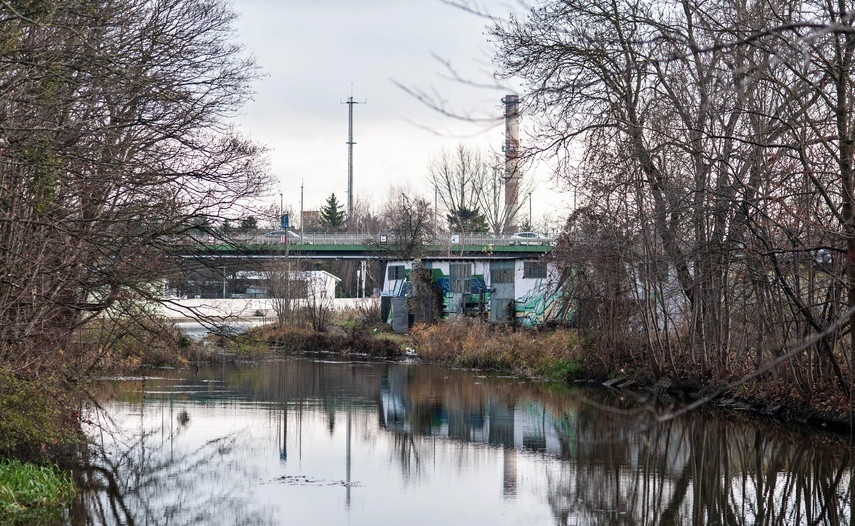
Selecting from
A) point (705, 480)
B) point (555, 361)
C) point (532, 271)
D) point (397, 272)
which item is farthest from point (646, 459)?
point (397, 272)

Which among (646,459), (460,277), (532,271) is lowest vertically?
(646,459)

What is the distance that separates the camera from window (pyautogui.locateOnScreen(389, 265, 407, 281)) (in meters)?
51.8

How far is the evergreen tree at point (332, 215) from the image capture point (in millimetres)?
111062

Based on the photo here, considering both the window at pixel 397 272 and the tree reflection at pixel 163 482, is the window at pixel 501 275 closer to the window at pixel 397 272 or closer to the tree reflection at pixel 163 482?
the window at pixel 397 272

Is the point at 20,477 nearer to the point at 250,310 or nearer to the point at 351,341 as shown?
the point at 351,341

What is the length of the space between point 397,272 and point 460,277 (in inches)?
226

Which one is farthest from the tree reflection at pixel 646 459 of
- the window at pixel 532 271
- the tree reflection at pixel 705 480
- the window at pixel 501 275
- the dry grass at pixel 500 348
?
the window at pixel 501 275

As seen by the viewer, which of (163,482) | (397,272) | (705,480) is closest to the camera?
(705,480)

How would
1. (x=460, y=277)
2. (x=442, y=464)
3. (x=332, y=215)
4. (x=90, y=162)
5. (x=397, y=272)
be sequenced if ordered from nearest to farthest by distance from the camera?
1. (x=90, y=162)
2. (x=442, y=464)
3. (x=460, y=277)
4. (x=397, y=272)
5. (x=332, y=215)

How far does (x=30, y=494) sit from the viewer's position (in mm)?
12492

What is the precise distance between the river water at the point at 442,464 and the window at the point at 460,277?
833 inches

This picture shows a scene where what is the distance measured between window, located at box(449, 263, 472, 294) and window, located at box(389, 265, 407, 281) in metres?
3.91

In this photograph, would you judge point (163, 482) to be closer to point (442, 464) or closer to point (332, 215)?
point (442, 464)

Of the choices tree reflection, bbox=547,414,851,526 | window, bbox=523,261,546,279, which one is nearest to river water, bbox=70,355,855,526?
tree reflection, bbox=547,414,851,526
